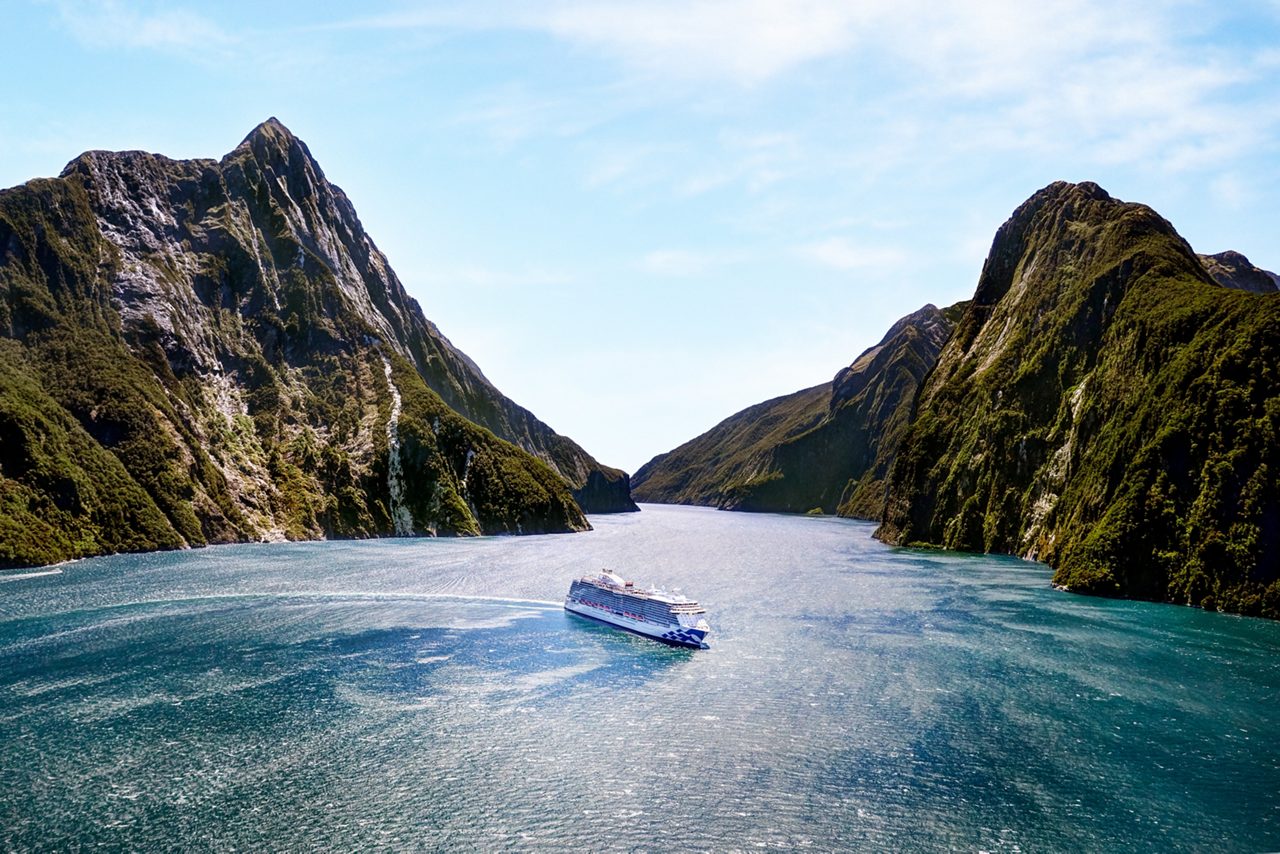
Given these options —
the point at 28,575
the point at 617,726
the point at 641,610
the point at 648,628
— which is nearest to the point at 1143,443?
the point at 641,610

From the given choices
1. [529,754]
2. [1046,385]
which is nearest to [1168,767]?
[529,754]

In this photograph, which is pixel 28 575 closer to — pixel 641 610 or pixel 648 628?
pixel 641 610

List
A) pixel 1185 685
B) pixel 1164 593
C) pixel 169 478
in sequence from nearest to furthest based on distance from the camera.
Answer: pixel 1185 685 → pixel 1164 593 → pixel 169 478

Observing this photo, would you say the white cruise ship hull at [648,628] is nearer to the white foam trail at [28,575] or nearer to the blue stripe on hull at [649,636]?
the blue stripe on hull at [649,636]

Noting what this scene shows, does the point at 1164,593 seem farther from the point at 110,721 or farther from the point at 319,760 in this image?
the point at 110,721

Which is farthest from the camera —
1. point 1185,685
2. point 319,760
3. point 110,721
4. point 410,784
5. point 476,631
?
point 476,631

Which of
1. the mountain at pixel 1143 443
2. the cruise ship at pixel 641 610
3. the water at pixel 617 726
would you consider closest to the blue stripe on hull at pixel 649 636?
the cruise ship at pixel 641 610
